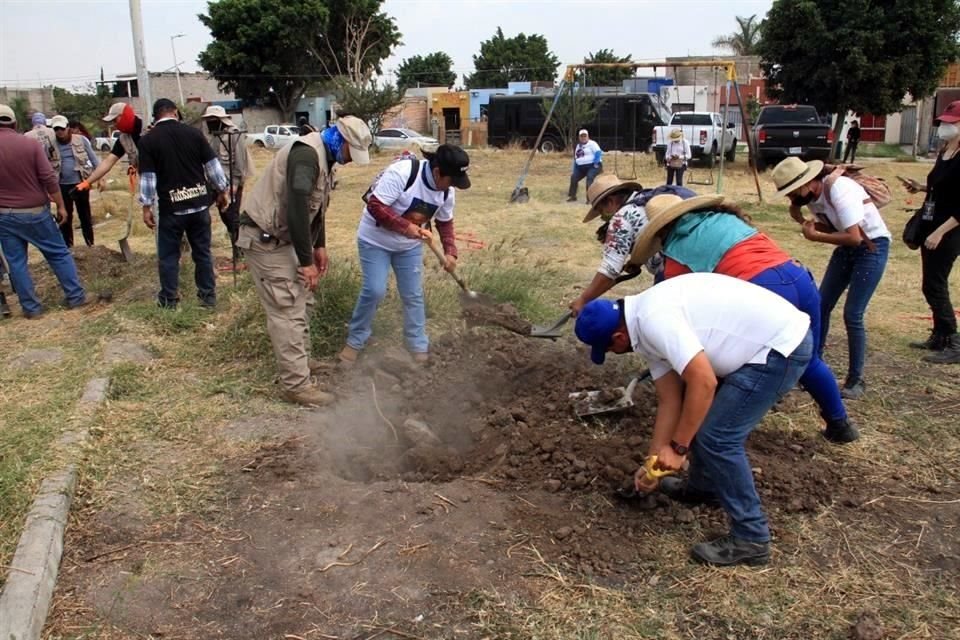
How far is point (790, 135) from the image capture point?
18.6 m

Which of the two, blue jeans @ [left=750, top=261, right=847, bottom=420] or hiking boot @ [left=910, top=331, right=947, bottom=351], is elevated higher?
blue jeans @ [left=750, top=261, right=847, bottom=420]

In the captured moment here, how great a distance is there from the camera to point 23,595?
253 centimetres

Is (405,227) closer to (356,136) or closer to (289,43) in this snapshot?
(356,136)

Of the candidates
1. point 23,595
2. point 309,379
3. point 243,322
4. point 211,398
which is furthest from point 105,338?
point 23,595

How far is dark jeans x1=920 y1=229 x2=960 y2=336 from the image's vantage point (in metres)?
4.92

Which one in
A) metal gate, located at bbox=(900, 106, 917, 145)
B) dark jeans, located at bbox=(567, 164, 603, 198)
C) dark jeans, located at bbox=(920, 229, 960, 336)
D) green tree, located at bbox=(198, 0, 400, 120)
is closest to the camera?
dark jeans, located at bbox=(920, 229, 960, 336)

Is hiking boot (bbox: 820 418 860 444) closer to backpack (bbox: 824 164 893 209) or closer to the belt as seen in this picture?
backpack (bbox: 824 164 893 209)

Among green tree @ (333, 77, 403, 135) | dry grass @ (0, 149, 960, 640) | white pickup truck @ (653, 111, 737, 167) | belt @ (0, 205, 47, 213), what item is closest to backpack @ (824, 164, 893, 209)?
dry grass @ (0, 149, 960, 640)

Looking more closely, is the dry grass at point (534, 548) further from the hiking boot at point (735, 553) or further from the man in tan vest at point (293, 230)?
the man in tan vest at point (293, 230)

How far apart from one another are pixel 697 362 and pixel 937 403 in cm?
286

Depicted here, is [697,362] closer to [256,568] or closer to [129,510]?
[256,568]

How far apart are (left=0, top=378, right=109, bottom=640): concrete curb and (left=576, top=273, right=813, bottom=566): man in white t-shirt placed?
78.3 inches

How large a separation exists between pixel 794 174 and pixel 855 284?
0.79 meters

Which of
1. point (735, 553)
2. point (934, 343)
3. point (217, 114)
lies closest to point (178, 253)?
point (217, 114)
